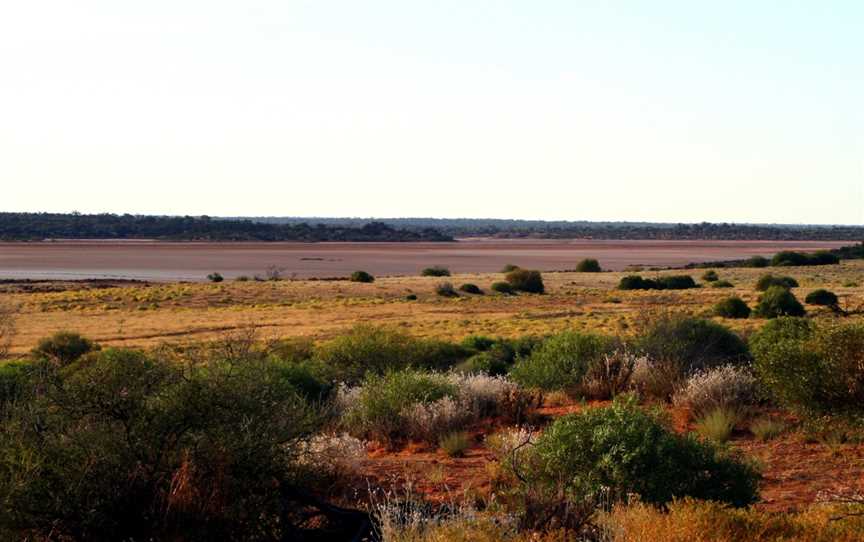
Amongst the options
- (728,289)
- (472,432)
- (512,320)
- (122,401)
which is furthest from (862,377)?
(728,289)

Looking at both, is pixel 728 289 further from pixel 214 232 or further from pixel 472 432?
pixel 214 232

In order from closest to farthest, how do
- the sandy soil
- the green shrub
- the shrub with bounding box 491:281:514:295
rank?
the green shrub, the shrub with bounding box 491:281:514:295, the sandy soil

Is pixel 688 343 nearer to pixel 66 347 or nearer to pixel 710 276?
pixel 66 347

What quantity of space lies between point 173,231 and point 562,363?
16206 cm

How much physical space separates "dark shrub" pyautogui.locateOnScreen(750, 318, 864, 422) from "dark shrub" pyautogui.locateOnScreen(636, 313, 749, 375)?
3.10 m

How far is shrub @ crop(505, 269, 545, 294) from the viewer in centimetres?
5994

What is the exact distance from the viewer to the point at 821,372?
11484mm

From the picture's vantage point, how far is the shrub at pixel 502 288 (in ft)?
195

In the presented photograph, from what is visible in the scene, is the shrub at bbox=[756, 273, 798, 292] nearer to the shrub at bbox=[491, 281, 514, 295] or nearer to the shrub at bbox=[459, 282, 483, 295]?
the shrub at bbox=[491, 281, 514, 295]

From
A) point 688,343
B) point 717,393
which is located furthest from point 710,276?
point 717,393

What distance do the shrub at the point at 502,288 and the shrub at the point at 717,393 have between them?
4568 cm

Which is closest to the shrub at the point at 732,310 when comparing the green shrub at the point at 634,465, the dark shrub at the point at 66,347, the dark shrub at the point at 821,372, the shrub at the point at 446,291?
the shrub at the point at 446,291

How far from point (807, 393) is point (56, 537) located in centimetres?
897

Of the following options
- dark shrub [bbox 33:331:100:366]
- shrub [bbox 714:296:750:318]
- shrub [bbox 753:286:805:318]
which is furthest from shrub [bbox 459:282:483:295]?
dark shrub [bbox 33:331:100:366]
